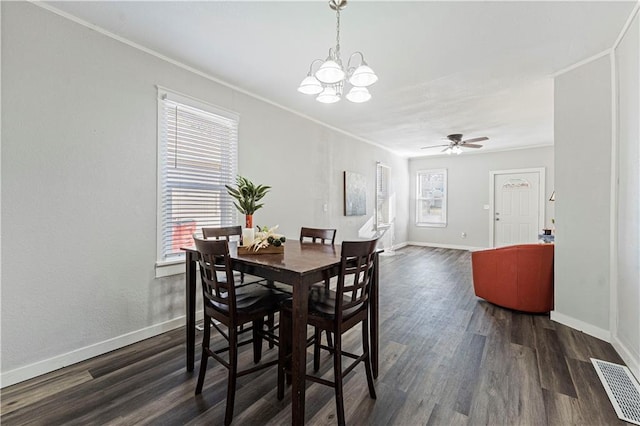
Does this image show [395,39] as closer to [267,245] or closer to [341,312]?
[267,245]

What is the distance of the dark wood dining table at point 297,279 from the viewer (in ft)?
4.86

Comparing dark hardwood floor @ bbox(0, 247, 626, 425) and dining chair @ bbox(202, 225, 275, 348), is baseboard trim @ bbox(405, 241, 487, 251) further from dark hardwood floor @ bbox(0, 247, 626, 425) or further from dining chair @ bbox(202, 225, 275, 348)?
dining chair @ bbox(202, 225, 275, 348)

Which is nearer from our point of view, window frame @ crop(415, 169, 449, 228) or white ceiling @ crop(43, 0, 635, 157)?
white ceiling @ crop(43, 0, 635, 157)

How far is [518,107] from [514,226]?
12.5 feet

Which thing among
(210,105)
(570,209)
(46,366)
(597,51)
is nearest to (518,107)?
(597,51)

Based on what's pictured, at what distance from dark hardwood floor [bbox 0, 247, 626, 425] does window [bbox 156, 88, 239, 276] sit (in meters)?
1.01

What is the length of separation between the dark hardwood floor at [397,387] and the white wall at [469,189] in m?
4.81

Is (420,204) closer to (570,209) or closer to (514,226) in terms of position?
(514,226)

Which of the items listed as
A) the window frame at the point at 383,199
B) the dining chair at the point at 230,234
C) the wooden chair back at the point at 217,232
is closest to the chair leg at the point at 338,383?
the dining chair at the point at 230,234

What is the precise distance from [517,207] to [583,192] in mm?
4619

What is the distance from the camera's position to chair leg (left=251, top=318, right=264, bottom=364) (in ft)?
7.13

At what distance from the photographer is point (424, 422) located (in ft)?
5.32

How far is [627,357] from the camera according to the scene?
86.0 inches

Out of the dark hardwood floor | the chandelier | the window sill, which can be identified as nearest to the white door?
the dark hardwood floor
